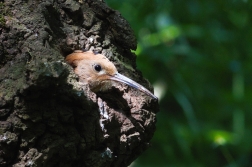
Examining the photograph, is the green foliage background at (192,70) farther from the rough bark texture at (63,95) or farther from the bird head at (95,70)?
the bird head at (95,70)

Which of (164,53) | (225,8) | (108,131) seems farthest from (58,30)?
(225,8)

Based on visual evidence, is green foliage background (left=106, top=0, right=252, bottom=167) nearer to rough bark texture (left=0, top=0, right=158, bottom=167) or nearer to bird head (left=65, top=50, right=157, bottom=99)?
rough bark texture (left=0, top=0, right=158, bottom=167)

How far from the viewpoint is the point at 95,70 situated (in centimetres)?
334

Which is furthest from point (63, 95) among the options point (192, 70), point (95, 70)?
point (192, 70)

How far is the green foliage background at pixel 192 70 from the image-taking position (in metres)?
6.21

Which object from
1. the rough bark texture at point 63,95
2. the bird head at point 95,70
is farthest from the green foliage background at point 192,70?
the bird head at point 95,70

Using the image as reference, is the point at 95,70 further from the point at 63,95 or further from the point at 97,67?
the point at 63,95

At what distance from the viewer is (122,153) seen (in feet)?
10.5

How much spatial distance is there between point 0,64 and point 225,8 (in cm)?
400

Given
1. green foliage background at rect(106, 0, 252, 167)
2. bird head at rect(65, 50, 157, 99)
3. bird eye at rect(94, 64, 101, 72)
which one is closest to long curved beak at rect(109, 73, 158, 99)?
bird head at rect(65, 50, 157, 99)

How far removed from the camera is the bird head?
3.27 meters

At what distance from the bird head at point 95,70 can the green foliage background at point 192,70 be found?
2539 mm

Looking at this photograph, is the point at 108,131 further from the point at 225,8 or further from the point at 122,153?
the point at 225,8

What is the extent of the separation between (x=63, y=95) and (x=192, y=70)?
14.5 feet
